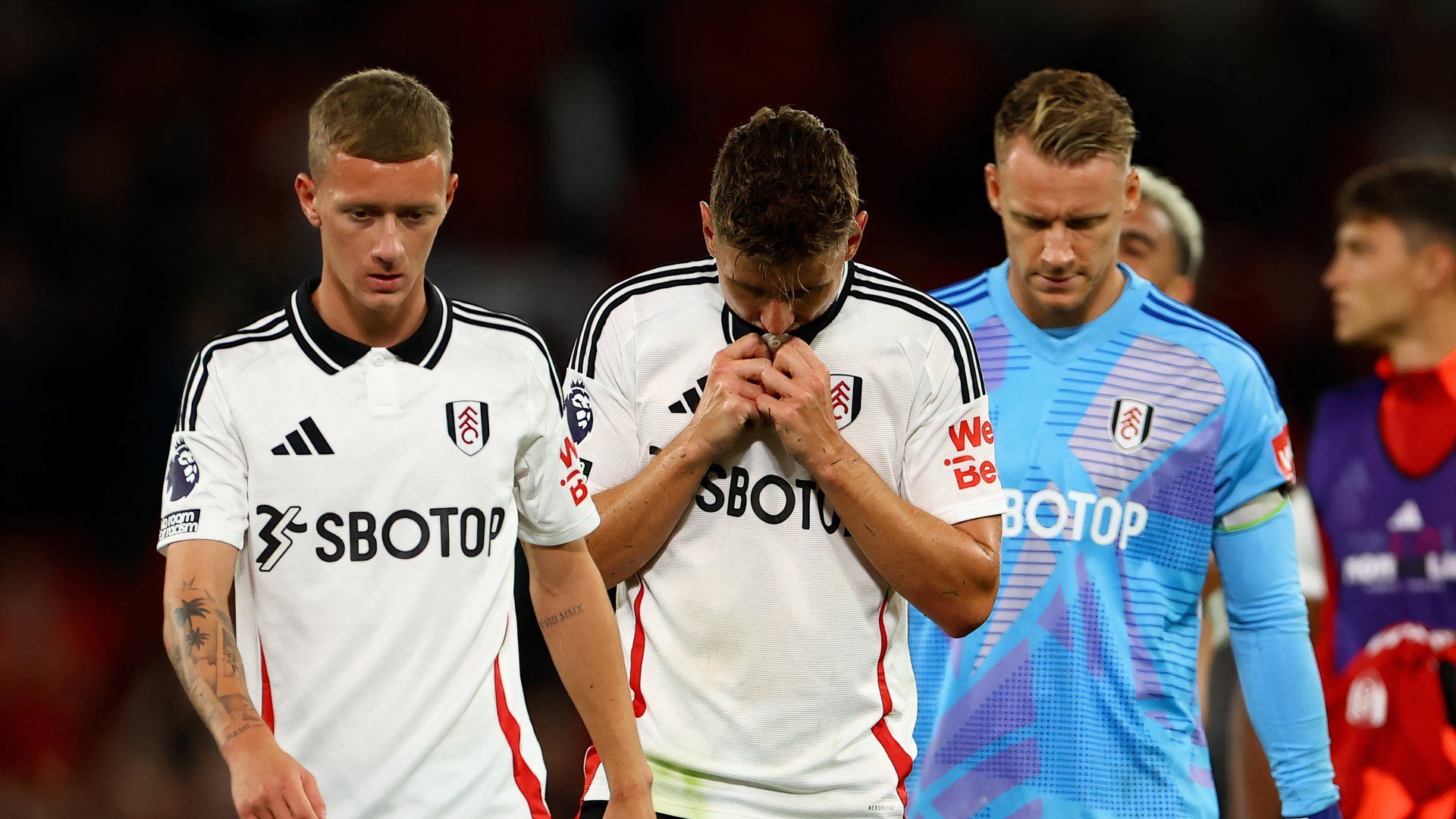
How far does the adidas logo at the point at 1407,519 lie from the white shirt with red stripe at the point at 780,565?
8.94 ft

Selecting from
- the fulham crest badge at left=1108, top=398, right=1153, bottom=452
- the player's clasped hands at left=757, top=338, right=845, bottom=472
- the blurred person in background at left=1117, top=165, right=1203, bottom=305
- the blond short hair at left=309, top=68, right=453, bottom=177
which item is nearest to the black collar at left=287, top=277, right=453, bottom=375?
the blond short hair at left=309, top=68, right=453, bottom=177

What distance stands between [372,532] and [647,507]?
53cm

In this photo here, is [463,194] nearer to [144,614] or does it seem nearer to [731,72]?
[731,72]

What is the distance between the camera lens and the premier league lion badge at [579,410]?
347cm

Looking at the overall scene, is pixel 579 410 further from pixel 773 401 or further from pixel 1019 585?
pixel 1019 585

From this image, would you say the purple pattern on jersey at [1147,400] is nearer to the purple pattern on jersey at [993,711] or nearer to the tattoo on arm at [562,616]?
the purple pattern on jersey at [993,711]

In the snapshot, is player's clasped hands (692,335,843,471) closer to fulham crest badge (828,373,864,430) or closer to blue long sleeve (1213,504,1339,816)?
fulham crest badge (828,373,864,430)

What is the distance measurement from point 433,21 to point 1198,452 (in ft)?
20.0

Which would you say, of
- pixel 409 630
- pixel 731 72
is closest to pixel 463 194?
pixel 731 72

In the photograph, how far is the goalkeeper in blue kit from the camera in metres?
4.03

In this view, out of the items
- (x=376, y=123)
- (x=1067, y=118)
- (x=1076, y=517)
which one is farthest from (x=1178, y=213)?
(x=376, y=123)

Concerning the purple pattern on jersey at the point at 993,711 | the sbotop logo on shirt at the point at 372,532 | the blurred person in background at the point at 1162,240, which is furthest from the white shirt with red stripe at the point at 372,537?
the blurred person in background at the point at 1162,240

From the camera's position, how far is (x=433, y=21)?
9.13 m

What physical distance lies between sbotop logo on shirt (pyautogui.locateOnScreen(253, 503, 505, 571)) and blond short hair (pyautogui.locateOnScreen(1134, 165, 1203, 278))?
10.4 ft
